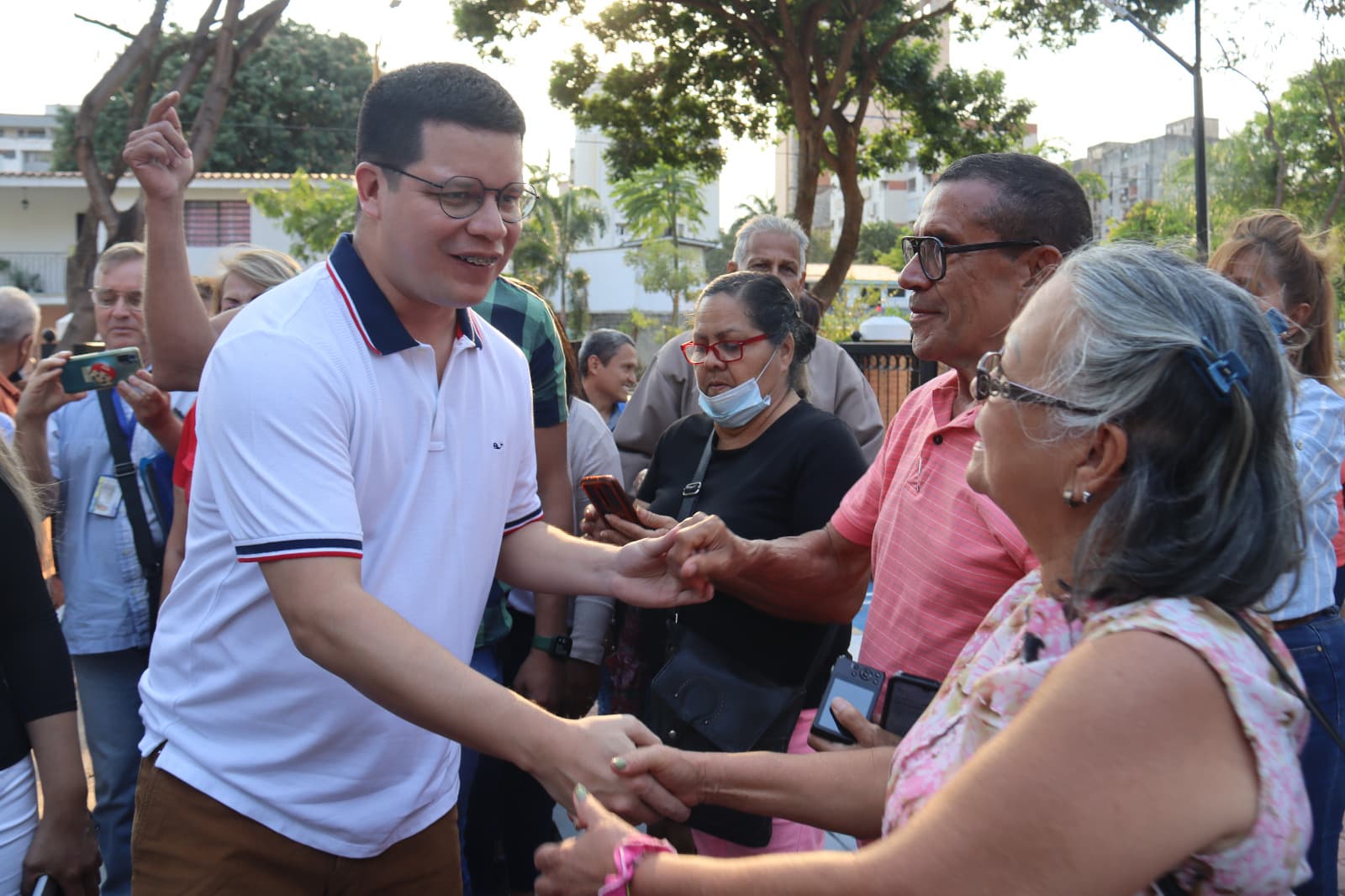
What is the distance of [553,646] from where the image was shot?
3713 millimetres

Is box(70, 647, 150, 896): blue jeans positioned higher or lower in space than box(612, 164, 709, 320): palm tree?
lower

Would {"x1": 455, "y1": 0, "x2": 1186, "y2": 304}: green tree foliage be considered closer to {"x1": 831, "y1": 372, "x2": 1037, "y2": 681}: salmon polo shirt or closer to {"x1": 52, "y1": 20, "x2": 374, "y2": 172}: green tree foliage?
{"x1": 831, "y1": 372, "x2": 1037, "y2": 681}: salmon polo shirt

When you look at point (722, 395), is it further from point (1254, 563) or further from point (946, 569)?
point (1254, 563)

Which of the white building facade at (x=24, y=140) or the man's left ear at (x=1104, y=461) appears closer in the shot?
the man's left ear at (x=1104, y=461)

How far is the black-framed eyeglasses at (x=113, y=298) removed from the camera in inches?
174

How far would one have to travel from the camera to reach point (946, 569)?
2.35 metres

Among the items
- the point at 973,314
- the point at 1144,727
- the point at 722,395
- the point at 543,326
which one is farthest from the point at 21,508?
the point at 1144,727

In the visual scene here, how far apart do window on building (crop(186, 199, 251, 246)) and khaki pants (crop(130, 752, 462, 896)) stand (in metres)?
37.5

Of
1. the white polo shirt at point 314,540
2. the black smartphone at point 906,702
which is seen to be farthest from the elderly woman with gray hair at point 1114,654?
the white polo shirt at point 314,540

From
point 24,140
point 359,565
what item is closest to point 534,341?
point 359,565

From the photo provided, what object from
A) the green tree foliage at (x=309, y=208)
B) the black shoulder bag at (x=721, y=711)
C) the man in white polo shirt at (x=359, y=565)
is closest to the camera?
the man in white polo shirt at (x=359, y=565)

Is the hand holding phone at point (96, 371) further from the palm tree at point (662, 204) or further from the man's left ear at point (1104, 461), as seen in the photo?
the palm tree at point (662, 204)

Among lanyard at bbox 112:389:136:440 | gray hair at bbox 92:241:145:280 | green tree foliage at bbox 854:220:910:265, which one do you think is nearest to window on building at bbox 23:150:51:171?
green tree foliage at bbox 854:220:910:265

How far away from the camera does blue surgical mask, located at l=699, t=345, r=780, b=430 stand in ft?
11.7
